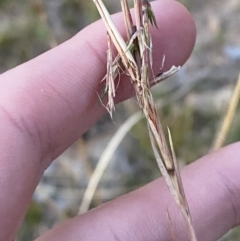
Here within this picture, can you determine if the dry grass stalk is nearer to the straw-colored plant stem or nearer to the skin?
the skin

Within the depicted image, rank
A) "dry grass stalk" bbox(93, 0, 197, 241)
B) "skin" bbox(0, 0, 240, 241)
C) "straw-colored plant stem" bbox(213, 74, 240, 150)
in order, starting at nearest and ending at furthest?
"dry grass stalk" bbox(93, 0, 197, 241)
"skin" bbox(0, 0, 240, 241)
"straw-colored plant stem" bbox(213, 74, 240, 150)

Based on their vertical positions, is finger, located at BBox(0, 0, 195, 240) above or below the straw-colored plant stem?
above

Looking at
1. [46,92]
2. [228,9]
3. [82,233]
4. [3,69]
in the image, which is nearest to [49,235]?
[82,233]

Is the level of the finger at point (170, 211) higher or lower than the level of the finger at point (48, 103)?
lower

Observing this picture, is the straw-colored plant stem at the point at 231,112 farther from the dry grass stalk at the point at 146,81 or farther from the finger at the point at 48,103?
the dry grass stalk at the point at 146,81

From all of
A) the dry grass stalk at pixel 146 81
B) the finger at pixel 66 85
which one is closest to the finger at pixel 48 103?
the finger at pixel 66 85

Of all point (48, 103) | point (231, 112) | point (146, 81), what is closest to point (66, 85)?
point (48, 103)

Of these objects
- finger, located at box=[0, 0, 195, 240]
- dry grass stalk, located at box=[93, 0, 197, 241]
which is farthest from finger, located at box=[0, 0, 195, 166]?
dry grass stalk, located at box=[93, 0, 197, 241]

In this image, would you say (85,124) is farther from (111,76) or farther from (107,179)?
(107,179)
